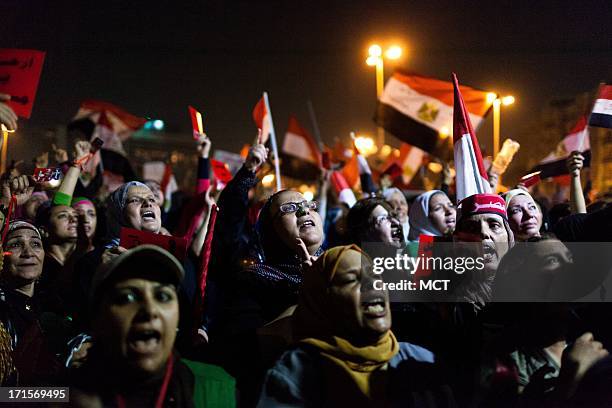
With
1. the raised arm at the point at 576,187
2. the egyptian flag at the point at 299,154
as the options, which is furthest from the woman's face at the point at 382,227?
the egyptian flag at the point at 299,154

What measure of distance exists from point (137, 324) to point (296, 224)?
1640 mm

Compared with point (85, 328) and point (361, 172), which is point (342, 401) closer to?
point (85, 328)

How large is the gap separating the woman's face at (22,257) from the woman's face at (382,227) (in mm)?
2278

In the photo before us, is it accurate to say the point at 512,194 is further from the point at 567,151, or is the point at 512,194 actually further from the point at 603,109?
the point at 567,151

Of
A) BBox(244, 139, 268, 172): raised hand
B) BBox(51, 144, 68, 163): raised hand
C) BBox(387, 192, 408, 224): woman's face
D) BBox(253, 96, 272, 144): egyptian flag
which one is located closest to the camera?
BBox(244, 139, 268, 172): raised hand

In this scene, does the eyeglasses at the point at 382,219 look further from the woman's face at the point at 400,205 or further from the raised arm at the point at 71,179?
the raised arm at the point at 71,179

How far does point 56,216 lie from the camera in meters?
5.08

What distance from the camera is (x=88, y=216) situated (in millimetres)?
5422

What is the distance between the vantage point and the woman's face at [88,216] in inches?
211

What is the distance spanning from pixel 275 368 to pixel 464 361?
0.89 meters

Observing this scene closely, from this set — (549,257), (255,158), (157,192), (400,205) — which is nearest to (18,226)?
(255,158)

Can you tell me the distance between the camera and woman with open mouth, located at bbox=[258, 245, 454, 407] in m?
2.48

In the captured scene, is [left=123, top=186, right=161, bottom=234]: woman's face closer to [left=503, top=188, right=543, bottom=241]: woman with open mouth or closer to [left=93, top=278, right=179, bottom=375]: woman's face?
[left=93, top=278, right=179, bottom=375]: woman's face

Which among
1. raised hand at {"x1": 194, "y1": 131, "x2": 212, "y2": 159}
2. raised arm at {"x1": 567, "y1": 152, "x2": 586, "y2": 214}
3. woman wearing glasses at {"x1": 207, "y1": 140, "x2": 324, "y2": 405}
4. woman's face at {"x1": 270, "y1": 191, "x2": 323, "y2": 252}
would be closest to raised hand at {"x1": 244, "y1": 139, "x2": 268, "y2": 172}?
woman wearing glasses at {"x1": 207, "y1": 140, "x2": 324, "y2": 405}
